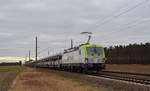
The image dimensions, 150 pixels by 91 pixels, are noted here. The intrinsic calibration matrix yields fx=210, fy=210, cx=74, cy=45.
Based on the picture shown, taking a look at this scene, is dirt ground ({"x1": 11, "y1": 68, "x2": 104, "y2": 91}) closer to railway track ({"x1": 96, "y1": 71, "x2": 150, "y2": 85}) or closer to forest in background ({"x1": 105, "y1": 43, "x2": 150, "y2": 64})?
railway track ({"x1": 96, "y1": 71, "x2": 150, "y2": 85})

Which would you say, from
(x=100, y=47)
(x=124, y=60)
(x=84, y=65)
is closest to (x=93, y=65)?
(x=84, y=65)

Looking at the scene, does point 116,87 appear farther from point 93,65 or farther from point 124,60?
point 124,60

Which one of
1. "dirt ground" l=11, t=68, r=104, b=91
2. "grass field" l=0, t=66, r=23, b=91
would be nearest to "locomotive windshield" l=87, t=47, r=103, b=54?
"dirt ground" l=11, t=68, r=104, b=91

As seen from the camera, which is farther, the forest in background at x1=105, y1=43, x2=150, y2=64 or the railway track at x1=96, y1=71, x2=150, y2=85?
the forest in background at x1=105, y1=43, x2=150, y2=64

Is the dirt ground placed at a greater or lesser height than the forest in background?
lesser

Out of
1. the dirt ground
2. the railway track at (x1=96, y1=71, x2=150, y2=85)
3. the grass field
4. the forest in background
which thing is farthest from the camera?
the forest in background

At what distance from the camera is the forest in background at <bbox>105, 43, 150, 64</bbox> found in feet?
186

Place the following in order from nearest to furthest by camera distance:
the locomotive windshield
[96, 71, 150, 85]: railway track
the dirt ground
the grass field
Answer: the dirt ground → [96, 71, 150, 85]: railway track → the grass field → the locomotive windshield

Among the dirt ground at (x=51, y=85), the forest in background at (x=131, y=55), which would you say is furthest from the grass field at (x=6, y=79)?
the forest in background at (x=131, y=55)

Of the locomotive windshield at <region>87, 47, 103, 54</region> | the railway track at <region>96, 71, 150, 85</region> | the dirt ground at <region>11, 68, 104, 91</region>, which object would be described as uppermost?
the locomotive windshield at <region>87, 47, 103, 54</region>

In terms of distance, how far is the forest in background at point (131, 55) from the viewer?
5662 centimetres

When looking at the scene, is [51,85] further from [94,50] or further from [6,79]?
[6,79]

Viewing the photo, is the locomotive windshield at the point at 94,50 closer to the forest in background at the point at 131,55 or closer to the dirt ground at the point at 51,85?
the dirt ground at the point at 51,85

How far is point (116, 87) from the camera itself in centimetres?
1340
